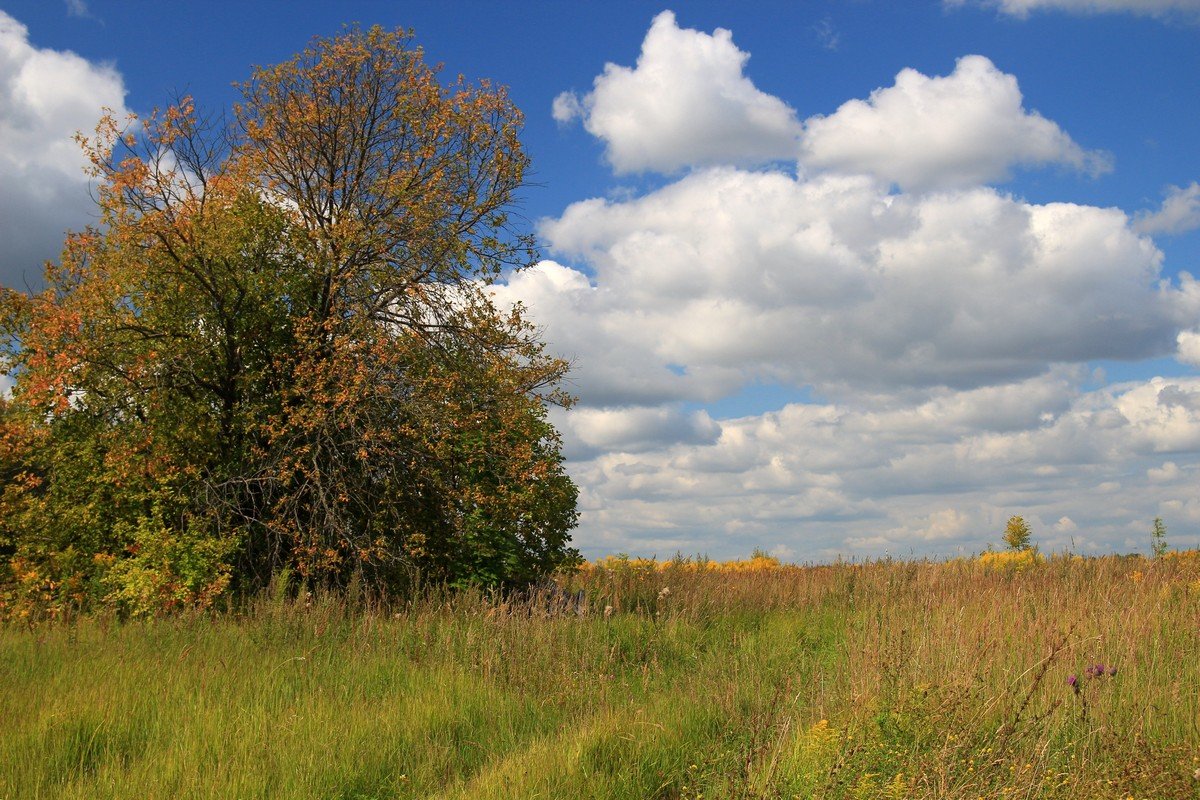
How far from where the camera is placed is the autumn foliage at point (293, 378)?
1456cm

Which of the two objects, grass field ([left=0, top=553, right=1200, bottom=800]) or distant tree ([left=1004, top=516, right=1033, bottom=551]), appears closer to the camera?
grass field ([left=0, top=553, right=1200, bottom=800])

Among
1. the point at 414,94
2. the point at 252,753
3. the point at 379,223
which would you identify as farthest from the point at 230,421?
the point at 252,753

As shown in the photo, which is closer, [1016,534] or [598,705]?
[598,705]

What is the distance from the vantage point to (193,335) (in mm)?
15562

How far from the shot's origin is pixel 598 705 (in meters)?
8.42

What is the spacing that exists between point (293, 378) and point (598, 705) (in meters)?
9.49

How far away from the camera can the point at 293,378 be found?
51.5ft

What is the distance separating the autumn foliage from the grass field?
97.5 inches

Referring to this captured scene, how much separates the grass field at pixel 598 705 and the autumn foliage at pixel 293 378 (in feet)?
8.13

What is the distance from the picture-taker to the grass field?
6355 mm

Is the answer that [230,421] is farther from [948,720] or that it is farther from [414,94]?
[948,720]

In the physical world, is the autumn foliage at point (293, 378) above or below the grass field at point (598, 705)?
above

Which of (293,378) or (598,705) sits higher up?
(293,378)

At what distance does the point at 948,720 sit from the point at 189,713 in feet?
21.1
